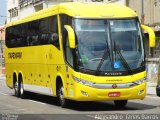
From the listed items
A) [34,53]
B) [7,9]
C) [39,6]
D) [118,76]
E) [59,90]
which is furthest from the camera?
[7,9]

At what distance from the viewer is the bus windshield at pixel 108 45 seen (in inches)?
706

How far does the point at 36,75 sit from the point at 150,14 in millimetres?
20368

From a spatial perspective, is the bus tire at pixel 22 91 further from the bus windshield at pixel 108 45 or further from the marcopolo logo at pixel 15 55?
the bus windshield at pixel 108 45

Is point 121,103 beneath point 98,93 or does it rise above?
beneath

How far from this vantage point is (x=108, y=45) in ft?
59.4

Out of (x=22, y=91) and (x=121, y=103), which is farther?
Answer: (x=22, y=91)

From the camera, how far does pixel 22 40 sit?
82.6 ft

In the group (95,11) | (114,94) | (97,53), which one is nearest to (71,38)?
(97,53)

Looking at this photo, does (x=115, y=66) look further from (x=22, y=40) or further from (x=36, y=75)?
(x=22, y=40)

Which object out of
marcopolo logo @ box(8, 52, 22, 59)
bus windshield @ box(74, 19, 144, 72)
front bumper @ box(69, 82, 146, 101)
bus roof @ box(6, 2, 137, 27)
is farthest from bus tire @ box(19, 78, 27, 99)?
bus windshield @ box(74, 19, 144, 72)

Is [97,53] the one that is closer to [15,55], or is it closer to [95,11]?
[95,11]

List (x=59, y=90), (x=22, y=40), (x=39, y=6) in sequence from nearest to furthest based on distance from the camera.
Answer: (x=59, y=90)
(x=22, y=40)
(x=39, y=6)

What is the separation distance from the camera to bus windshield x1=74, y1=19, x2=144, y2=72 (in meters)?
17.9

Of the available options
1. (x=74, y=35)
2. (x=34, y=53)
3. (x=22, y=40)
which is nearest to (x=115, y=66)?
(x=74, y=35)
